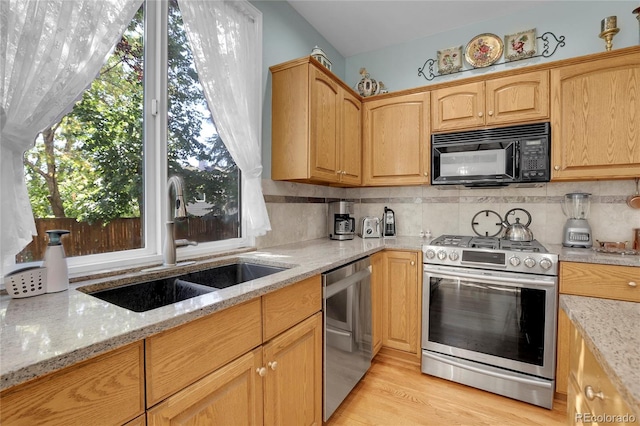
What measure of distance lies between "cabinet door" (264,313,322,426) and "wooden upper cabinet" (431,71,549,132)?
1888 mm

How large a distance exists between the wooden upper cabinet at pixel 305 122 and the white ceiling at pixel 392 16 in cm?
64

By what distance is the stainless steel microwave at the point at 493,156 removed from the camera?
6.89 ft

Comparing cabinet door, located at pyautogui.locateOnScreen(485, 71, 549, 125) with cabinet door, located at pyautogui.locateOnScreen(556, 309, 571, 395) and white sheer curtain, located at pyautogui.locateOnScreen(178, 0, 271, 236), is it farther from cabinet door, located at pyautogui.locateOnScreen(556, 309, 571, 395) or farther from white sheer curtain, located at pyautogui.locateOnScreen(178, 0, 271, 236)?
white sheer curtain, located at pyautogui.locateOnScreen(178, 0, 271, 236)

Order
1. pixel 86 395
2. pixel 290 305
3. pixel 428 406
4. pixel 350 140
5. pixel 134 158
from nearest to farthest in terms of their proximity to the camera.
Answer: pixel 86 395, pixel 290 305, pixel 134 158, pixel 428 406, pixel 350 140

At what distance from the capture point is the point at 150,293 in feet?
4.41

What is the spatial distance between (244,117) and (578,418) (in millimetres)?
1912

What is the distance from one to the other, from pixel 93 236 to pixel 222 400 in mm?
924

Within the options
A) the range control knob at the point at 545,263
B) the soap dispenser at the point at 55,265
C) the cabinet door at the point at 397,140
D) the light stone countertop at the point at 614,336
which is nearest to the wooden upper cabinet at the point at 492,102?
the cabinet door at the point at 397,140

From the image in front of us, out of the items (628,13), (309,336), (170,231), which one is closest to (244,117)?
(170,231)

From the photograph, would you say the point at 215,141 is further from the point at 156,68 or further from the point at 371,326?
the point at 371,326

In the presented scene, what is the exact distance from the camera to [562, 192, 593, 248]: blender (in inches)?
81.9

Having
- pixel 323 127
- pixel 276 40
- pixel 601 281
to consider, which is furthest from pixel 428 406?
pixel 276 40

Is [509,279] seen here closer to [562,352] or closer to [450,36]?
[562,352]

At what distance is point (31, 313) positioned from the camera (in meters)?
0.86
